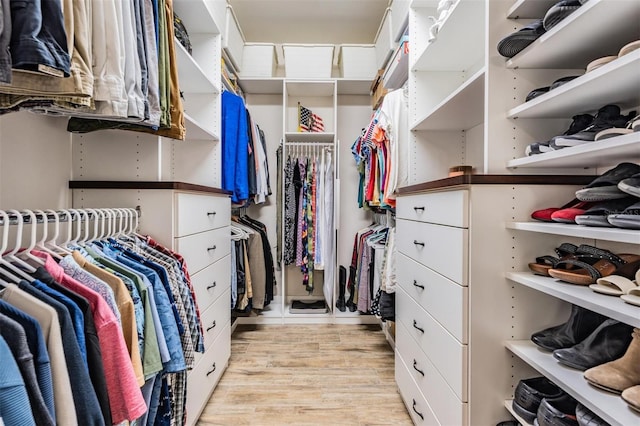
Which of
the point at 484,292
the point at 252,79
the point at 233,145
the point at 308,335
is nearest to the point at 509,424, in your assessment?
the point at 484,292

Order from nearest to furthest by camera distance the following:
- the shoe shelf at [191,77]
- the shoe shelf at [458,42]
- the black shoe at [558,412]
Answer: the black shoe at [558,412]
the shoe shelf at [458,42]
the shoe shelf at [191,77]

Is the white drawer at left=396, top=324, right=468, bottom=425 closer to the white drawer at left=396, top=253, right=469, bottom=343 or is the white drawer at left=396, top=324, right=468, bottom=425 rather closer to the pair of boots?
the white drawer at left=396, top=253, right=469, bottom=343

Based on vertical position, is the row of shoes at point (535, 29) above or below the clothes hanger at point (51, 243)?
above

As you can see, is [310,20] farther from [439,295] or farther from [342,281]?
[439,295]

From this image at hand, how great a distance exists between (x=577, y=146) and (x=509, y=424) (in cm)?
84

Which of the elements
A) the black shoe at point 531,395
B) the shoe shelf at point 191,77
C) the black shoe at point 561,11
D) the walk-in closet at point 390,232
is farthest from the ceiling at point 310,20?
the black shoe at point 531,395

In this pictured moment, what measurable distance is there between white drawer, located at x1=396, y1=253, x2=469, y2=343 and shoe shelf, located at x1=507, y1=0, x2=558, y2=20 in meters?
0.90

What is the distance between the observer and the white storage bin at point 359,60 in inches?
117

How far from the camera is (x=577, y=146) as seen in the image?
87 cm

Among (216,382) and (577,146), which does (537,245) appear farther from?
(216,382)

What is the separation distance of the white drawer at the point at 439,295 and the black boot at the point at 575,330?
220 millimetres

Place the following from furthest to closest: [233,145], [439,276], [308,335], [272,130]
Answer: [272,130] → [308,335] → [233,145] → [439,276]

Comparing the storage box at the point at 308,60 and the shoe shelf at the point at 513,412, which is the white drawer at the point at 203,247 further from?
the storage box at the point at 308,60

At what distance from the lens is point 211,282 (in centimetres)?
180
